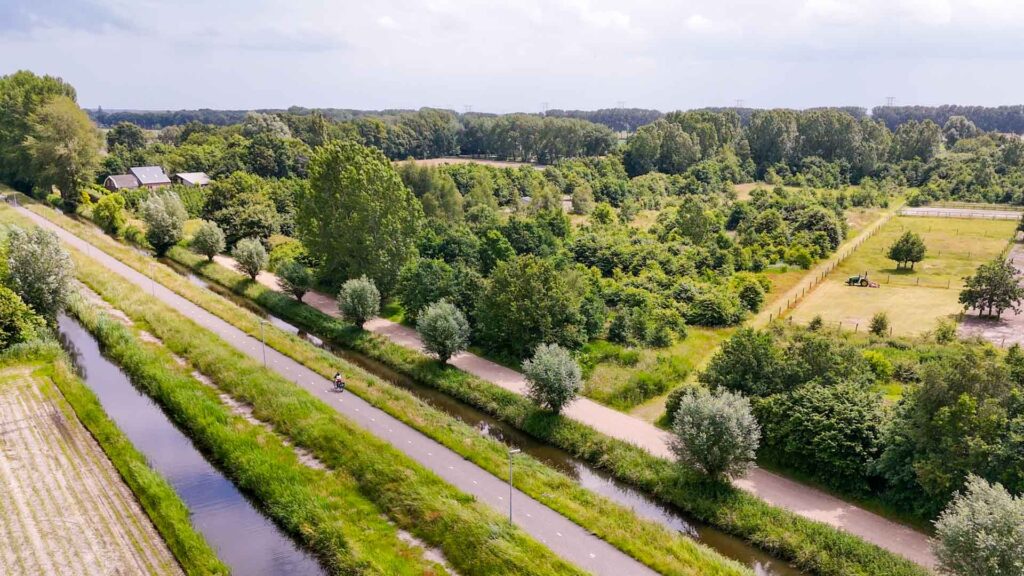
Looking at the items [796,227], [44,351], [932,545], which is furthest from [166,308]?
[796,227]

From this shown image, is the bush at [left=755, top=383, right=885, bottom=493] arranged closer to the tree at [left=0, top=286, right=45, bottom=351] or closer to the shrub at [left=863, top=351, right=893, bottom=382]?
the shrub at [left=863, top=351, right=893, bottom=382]

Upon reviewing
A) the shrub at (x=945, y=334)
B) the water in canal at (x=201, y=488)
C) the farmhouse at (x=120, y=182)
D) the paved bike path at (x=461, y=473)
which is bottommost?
the water in canal at (x=201, y=488)

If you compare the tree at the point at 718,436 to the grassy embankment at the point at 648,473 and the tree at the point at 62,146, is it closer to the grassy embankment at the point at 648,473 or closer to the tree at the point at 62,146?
the grassy embankment at the point at 648,473

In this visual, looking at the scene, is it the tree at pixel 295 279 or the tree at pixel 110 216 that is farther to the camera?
the tree at pixel 110 216

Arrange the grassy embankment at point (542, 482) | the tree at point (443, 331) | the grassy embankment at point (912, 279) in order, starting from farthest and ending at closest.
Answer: the grassy embankment at point (912, 279) → the tree at point (443, 331) → the grassy embankment at point (542, 482)

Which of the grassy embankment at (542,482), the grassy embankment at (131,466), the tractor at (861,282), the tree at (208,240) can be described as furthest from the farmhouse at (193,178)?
the tractor at (861,282)
